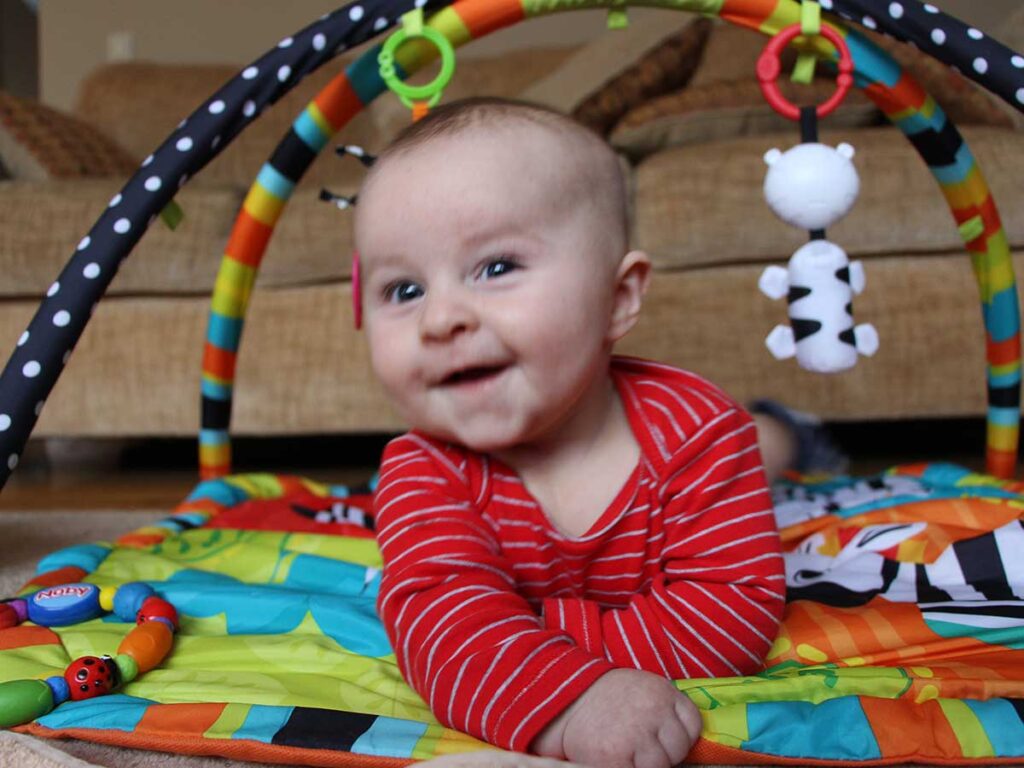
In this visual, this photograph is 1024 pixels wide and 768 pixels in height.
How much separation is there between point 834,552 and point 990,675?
0.29m

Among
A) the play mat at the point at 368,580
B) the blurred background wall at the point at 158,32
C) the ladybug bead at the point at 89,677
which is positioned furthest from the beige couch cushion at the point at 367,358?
the blurred background wall at the point at 158,32

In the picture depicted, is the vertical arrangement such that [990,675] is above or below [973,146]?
below

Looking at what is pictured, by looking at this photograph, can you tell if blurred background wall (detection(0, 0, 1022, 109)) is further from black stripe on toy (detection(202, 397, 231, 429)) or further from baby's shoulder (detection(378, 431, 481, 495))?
baby's shoulder (detection(378, 431, 481, 495))

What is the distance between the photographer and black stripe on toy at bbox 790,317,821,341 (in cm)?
81

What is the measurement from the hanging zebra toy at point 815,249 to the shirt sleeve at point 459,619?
32cm

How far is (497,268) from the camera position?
0.65 metres

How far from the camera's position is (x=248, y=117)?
88 centimetres

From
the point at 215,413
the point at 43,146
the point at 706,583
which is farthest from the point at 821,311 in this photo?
the point at 43,146

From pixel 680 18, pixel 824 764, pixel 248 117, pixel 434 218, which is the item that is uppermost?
pixel 680 18

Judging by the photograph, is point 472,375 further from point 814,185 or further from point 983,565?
point 983,565

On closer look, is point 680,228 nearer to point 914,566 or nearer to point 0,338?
point 914,566

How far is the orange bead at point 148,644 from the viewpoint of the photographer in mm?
676

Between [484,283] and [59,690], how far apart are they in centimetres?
38

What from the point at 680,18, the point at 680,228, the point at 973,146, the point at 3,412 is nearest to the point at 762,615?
the point at 3,412
